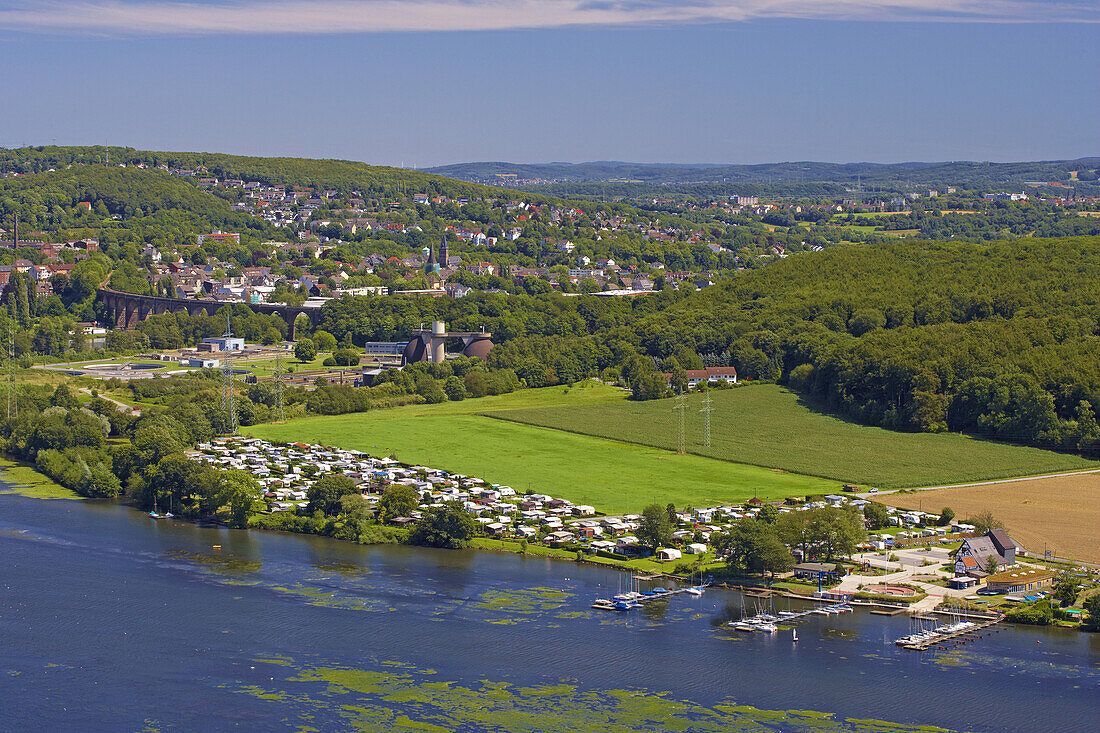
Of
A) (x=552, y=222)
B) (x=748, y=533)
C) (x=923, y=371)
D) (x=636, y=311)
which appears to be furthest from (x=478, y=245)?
(x=748, y=533)

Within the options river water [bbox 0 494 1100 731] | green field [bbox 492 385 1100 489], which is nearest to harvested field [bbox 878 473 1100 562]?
green field [bbox 492 385 1100 489]

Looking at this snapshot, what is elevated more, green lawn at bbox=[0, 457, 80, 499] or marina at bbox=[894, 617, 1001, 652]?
marina at bbox=[894, 617, 1001, 652]

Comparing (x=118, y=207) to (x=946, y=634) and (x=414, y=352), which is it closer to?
(x=414, y=352)

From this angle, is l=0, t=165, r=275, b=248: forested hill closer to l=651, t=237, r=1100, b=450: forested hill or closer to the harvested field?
l=651, t=237, r=1100, b=450: forested hill

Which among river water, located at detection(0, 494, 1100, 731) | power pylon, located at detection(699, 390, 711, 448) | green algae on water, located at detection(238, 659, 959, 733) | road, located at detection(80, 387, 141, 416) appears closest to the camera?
green algae on water, located at detection(238, 659, 959, 733)

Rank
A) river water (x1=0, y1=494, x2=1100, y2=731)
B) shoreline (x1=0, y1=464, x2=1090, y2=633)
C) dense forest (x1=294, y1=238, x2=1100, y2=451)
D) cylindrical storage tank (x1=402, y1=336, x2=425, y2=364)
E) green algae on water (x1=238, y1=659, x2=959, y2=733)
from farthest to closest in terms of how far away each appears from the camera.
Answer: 1. cylindrical storage tank (x1=402, y1=336, x2=425, y2=364)
2. dense forest (x1=294, y1=238, x2=1100, y2=451)
3. shoreline (x1=0, y1=464, x2=1090, y2=633)
4. river water (x1=0, y1=494, x2=1100, y2=731)
5. green algae on water (x1=238, y1=659, x2=959, y2=733)
